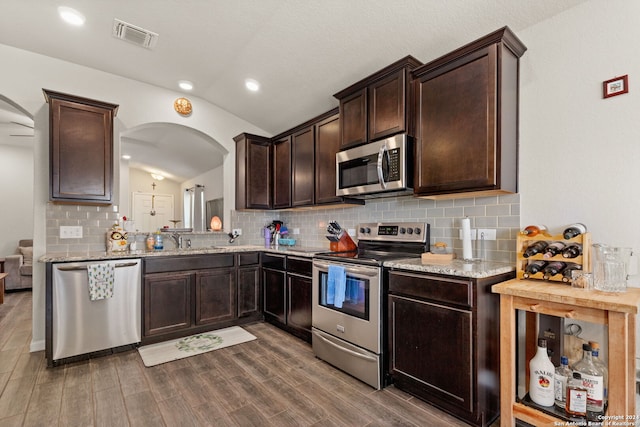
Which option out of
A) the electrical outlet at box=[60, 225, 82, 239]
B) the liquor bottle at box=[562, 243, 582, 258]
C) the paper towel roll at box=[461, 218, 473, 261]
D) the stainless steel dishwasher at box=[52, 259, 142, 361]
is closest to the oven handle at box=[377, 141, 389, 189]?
the paper towel roll at box=[461, 218, 473, 261]

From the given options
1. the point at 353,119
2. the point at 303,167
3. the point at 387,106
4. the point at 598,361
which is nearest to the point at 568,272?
the point at 598,361

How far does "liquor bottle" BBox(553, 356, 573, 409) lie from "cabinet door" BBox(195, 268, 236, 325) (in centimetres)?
296

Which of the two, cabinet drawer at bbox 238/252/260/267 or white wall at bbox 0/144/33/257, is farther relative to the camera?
white wall at bbox 0/144/33/257

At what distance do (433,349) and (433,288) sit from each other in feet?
1.28

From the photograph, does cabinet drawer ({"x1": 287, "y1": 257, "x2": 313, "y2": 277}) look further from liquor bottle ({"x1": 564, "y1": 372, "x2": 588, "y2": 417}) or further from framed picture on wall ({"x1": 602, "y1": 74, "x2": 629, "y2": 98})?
framed picture on wall ({"x1": 602, "y1": 74, "x2": 629, "y2": 98})

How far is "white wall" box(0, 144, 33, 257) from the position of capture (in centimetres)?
625

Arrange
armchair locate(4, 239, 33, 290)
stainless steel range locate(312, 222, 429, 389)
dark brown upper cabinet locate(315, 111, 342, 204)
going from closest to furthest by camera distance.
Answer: stainless steel range locate(312, 222, 429, 389), dark brown upper cabinet locate(315, 111, 342, 204), armchair locate(4, 239, 33, 290)

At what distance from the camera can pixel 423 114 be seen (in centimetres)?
235

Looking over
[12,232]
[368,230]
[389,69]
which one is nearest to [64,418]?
[368,230]

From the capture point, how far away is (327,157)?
11.0ft

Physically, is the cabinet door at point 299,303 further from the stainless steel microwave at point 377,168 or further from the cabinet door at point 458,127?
the cabinet door at point 458,127

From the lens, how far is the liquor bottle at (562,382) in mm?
1691

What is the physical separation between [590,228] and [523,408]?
112 cm

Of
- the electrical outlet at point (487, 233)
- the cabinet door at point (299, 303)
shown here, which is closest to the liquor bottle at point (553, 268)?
the electrical outlet at point (487, 233)
